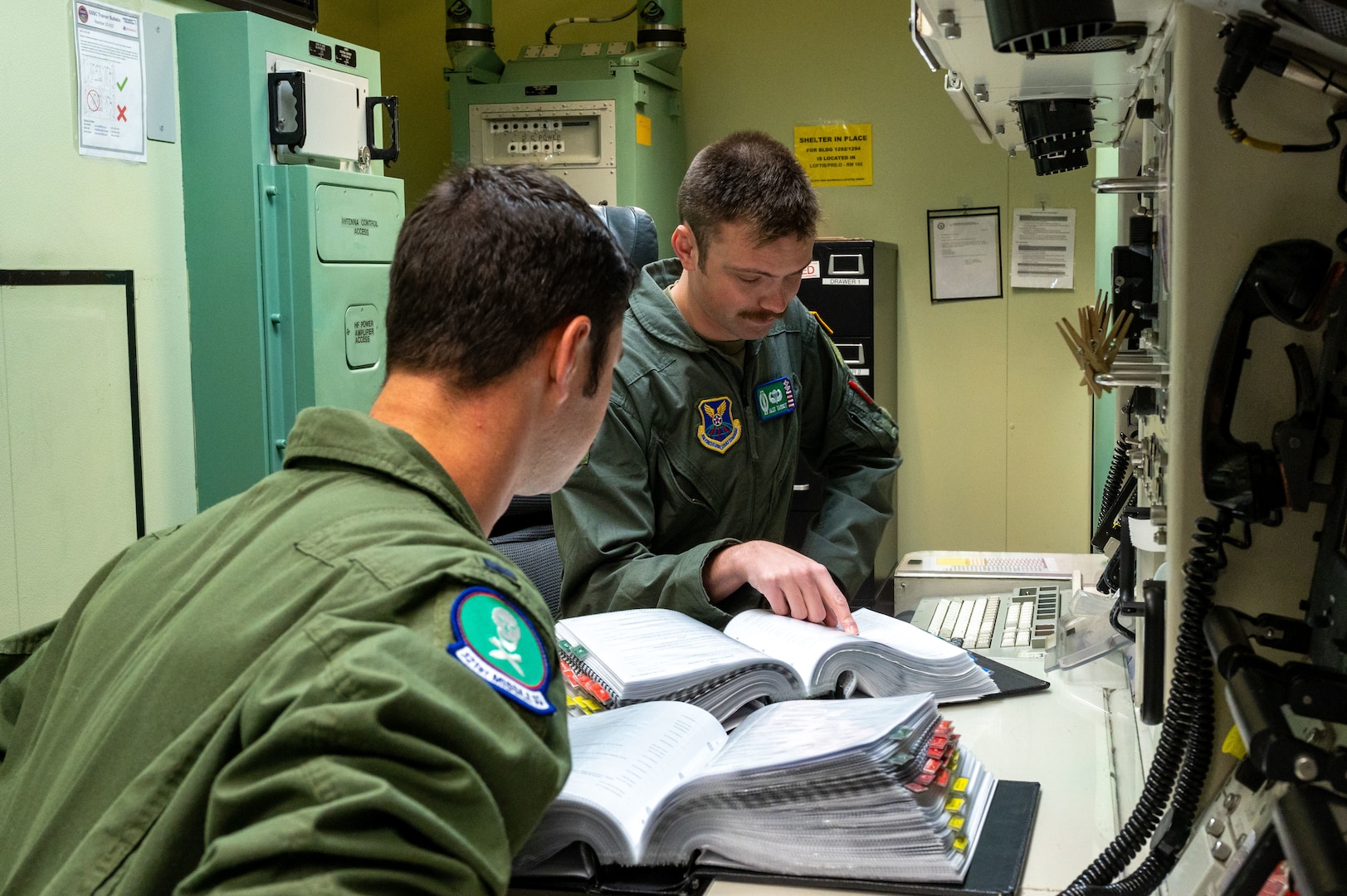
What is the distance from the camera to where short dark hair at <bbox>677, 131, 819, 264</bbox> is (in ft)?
5.57

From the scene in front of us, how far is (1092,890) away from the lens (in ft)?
3.08

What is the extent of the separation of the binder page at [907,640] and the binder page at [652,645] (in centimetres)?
19

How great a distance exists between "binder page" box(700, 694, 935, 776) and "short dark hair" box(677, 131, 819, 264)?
2.50ft

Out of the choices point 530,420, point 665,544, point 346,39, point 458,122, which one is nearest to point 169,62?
point 458,122

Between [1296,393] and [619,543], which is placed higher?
[1296,393]

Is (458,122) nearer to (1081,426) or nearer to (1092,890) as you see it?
(1081,426)

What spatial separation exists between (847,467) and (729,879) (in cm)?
110

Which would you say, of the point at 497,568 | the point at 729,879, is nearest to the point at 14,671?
the point at 497,568

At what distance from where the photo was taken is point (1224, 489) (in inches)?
37.2

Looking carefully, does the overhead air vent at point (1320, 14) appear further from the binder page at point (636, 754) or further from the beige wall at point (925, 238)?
the beige wall at point (925, 238)

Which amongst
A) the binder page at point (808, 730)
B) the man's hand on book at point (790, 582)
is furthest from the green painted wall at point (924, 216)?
the binder page at point (808, 730)

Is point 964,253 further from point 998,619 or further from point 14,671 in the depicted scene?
point 14,671

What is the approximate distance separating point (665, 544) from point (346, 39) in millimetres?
3150

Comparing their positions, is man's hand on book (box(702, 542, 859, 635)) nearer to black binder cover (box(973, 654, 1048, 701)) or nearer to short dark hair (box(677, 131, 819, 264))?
black binder cover (box(973, 654, 1048, 701))
